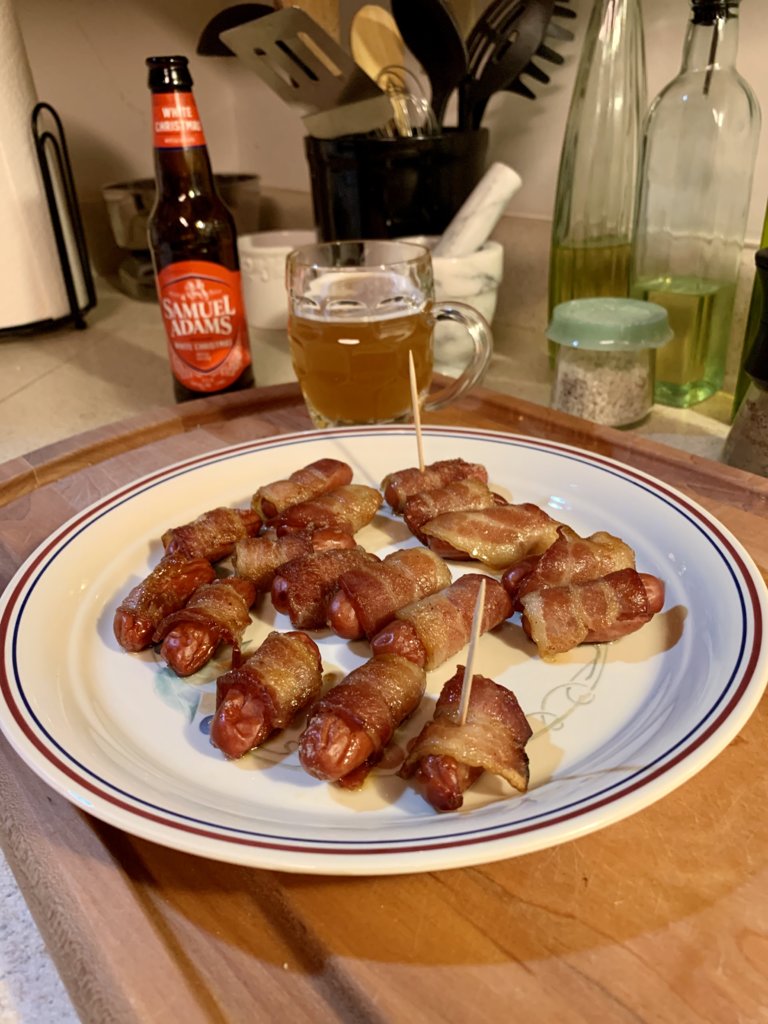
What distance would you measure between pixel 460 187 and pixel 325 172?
1.03 ft

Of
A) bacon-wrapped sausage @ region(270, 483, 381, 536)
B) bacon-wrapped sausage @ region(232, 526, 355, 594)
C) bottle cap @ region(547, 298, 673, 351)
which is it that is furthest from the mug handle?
bacon-wrapped sausage @ region(232, 526, 355, 594)

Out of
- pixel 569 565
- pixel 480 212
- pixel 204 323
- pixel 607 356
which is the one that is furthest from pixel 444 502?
pixel 480 212

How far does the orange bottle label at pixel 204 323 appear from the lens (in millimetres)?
1569

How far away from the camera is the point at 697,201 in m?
1.62

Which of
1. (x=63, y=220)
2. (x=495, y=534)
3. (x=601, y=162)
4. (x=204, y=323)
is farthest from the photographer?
(x=63, y=220)

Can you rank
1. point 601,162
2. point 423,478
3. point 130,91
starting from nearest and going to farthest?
1. point 423,478
2. point 601,162
3. point 130,91

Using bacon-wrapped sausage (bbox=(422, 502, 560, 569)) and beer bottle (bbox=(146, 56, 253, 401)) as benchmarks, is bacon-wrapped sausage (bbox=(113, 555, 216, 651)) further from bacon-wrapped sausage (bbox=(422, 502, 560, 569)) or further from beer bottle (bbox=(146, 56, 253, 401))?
beer bottle (bbox=(146, 56, 253, 401))

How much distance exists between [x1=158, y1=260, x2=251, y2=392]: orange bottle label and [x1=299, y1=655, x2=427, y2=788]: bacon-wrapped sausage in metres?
0.96

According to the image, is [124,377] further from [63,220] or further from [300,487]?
[300,487]

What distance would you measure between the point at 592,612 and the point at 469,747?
0.86 feet

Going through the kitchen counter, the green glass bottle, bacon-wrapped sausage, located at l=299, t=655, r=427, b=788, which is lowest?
the kitchen counter

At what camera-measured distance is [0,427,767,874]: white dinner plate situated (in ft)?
2.16

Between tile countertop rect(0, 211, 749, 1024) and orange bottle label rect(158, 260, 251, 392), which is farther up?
orange bottle label rect(158, 260, 251, 392)

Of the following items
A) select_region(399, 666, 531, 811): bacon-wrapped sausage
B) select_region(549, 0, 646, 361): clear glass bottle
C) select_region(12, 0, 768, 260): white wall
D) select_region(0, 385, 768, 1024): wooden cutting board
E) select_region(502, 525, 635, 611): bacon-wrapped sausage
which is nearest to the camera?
select_region(0, 385, 768, 1024): wooden cutting board
